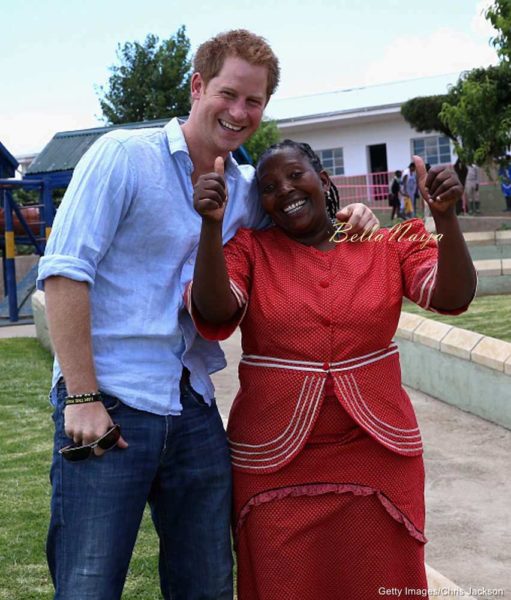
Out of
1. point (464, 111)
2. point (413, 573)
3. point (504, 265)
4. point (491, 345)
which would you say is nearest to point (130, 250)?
point (413, 573)

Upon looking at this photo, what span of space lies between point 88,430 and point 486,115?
582 inches

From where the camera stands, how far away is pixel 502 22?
14266mm

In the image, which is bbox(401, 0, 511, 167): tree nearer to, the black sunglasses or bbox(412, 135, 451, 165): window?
the black sunglasses

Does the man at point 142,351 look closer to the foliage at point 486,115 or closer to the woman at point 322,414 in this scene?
the woman at point 322,414

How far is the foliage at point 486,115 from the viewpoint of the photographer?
637 inches

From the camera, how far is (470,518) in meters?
5.09

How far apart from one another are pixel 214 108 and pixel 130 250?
48 centimetres

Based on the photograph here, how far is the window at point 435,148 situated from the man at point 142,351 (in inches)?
1273

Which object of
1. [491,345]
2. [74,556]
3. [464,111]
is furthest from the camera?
[464,111]

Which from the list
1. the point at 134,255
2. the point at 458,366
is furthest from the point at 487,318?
the point at 134,255

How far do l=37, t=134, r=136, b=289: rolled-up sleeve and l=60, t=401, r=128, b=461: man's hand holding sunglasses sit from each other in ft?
1.12

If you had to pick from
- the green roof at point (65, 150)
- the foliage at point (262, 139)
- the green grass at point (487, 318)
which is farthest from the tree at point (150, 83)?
the green grass at point (487, 318)

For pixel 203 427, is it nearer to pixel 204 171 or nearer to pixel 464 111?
pixel 204 171

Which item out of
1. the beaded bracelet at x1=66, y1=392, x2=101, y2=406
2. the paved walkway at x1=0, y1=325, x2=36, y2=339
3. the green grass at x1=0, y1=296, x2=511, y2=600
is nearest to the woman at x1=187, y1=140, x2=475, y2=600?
the beaded bracelet at x1=66, y1=392, x2=101, y2=406
